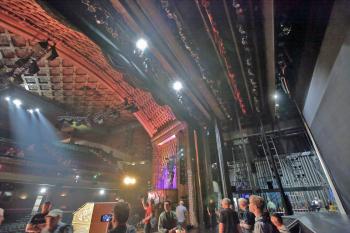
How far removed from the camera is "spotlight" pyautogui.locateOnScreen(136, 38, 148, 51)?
3.11 m

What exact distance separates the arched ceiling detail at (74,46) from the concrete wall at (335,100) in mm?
3998

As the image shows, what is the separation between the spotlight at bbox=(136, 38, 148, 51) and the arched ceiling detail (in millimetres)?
1894

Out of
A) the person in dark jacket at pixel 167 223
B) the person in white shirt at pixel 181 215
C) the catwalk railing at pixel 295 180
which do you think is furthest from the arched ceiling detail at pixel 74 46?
the catwalk railing at pixel 295 180

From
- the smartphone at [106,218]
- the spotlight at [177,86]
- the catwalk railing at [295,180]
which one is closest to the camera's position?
the smartphone at [106,218]

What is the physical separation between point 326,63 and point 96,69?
22.0ft

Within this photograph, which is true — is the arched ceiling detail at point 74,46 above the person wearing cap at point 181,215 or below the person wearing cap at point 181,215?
above

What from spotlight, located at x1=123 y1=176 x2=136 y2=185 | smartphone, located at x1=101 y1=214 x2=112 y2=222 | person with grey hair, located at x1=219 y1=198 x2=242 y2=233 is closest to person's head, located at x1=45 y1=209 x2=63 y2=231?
smartphone, located at x1=101 y1=214 x2=112 y2=222

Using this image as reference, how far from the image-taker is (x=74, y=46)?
5.70 metres

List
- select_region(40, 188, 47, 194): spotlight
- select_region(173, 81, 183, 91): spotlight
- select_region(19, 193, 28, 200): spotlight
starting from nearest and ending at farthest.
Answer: select_region(173, 81, 183, 91): spotlight, select_region(19, 193, 28, 200): spotlight, select_region(40, 188, 47, 194): spotlight

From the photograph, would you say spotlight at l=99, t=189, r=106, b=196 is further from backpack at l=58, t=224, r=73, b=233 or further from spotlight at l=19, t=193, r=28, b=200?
backpack at l=58, t=224, r=73, b=233

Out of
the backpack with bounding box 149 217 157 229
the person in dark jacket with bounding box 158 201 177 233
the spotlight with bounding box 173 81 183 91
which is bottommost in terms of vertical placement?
the backpack with bounding box 149 217 157 229

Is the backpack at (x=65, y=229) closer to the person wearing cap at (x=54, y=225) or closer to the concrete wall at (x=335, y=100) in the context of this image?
the person wearing cap at (x=54, y=225)

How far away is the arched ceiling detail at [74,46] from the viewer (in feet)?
15.1

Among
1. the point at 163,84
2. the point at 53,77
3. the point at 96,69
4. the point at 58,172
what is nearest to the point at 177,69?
the point at 163,84
